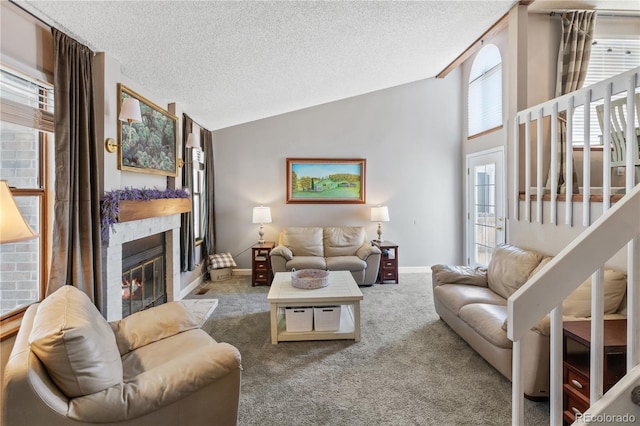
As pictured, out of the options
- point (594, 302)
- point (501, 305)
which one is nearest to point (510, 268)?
point (501, 305)

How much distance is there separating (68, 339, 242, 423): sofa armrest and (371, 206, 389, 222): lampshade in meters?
3.92

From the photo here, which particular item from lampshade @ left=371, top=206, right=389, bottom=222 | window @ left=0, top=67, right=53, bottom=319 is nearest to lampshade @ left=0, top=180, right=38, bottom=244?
window @ left=0, top=67, right=53, bottom=319

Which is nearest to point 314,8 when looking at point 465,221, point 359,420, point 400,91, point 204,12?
point 204,12

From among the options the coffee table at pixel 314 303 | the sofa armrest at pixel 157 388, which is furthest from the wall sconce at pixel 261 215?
the sofa armrest at pixel 157 388

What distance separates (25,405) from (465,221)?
A: 5.63 meters

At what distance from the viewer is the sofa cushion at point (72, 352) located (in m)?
1.23

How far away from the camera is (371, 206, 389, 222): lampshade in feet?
17.2

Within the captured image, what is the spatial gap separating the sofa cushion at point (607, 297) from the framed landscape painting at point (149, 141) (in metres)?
3.62

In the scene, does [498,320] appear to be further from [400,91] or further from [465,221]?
[400,91]

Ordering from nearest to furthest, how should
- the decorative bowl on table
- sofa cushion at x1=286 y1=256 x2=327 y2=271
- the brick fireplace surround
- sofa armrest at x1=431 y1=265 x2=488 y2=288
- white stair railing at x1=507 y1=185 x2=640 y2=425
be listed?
white stair railing at x1=507 y1=185 x2=640 y2=425 → the brick fireplace surround → the decorative bowl on table → sofa armrest at x1=431 y1=265 x2=488 y2=288 → sofa cushion at x1=286 y1=256 x2=327 y2=271

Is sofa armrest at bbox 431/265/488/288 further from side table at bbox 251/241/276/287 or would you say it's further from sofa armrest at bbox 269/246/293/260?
side table at bbox 251/241/276/287

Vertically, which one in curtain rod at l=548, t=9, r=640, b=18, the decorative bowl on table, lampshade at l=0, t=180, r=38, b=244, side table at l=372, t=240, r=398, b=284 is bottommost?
side table at l=372, t=240, r=398, b=284

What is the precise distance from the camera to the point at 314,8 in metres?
2.52

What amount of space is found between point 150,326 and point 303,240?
3.20 metres
